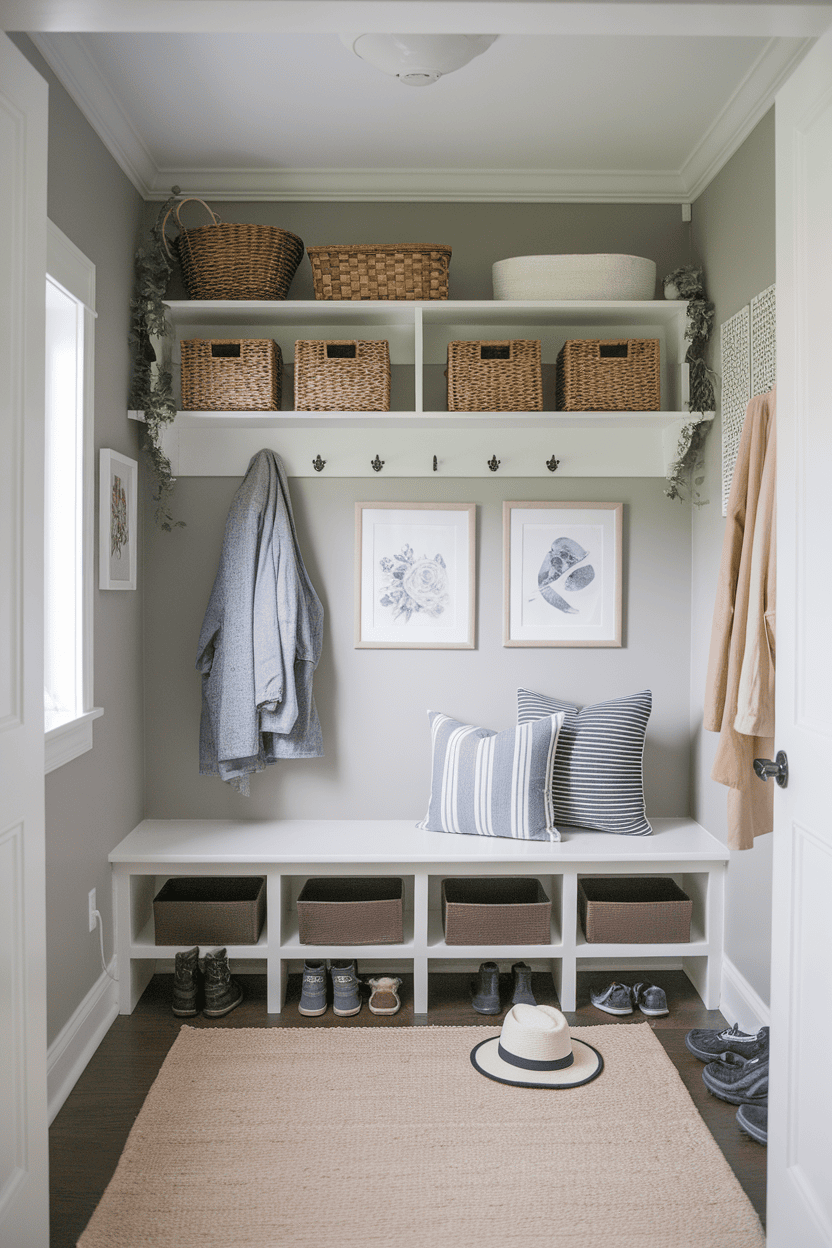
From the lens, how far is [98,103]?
2.44 meters

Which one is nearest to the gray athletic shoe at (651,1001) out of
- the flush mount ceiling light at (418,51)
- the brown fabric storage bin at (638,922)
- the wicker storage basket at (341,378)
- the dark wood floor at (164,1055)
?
the dark wood floor at (164,1055)

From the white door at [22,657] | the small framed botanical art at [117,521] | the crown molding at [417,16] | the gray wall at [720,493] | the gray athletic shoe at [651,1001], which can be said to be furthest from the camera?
the gray athletic shoe at [651,1001]

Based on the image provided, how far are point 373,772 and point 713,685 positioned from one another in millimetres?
1342

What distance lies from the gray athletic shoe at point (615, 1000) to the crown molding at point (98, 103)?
9.80ft

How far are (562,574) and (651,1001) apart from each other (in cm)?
140

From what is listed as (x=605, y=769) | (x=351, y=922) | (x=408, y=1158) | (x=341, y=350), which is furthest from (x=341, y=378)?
(x=408, y=1158)

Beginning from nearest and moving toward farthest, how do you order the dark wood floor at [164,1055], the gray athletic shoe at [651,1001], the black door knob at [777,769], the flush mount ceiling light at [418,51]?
the black door knob at [777,769] < the dark wood floor at [164,1055] < the flush mount ceiling light at [418,51] < the gray athletic shoe at [651,1001]

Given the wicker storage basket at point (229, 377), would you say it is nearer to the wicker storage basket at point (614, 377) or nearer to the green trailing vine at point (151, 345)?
the green trailing vine at point (151, 345)

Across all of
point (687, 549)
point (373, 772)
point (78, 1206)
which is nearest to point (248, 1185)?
point (78, 1206)

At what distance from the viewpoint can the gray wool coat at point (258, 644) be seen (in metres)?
2.88

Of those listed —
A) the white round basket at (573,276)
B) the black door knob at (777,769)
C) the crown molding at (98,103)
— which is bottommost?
the black door knob at (777,769)

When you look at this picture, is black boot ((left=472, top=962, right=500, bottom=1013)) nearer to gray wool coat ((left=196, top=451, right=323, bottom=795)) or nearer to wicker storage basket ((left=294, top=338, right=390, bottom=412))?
gray wool coat ((left=196, top=451, right=323, bottom=795))

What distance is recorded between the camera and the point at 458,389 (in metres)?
2.85

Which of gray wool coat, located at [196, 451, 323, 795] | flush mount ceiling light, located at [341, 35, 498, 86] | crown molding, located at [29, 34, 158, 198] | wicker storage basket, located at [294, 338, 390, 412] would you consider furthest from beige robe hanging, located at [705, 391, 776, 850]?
crown molding, located at [29, 34, 158, 198]
